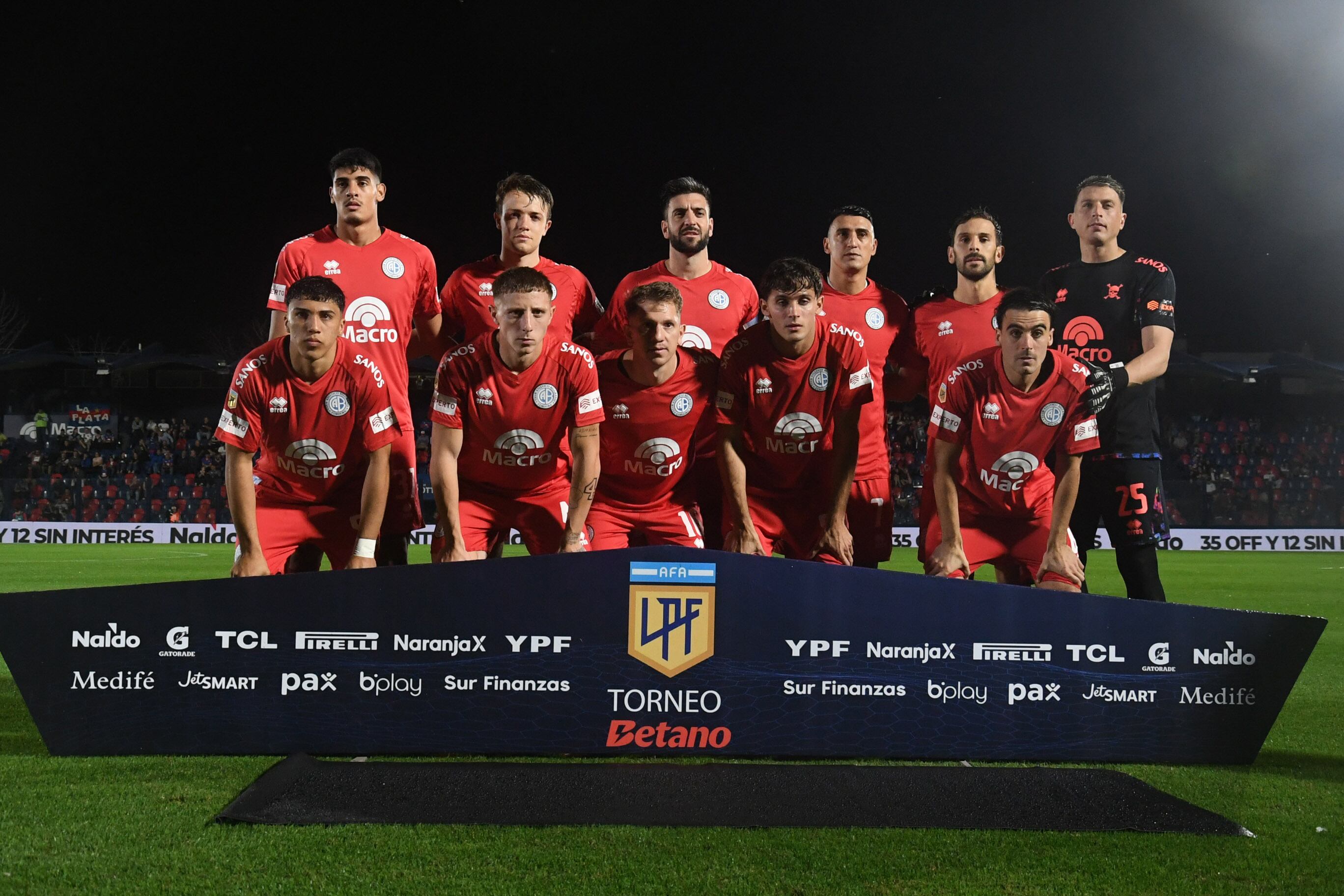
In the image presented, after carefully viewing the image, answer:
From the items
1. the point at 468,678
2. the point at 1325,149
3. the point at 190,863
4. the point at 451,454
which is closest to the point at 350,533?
the point at 451,454

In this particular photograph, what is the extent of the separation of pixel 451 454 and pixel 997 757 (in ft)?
9.45

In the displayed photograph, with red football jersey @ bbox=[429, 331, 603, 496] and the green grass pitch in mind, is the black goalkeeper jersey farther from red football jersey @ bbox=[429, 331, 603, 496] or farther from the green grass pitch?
red football jersey @ bbox=[429, 331, 603, 496]

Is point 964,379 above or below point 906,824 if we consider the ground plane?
above

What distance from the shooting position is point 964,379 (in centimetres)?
546

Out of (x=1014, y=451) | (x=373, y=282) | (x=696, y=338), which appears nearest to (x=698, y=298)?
(x=696, y=338)

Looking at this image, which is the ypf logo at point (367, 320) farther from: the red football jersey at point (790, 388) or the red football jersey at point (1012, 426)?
the red football jersey at point (1012, 426)

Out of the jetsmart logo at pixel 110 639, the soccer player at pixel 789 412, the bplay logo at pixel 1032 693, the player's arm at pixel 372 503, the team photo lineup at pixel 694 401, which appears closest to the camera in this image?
the jetsmart logo at pixel 110 639

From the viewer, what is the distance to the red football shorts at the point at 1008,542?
5512 millimetres

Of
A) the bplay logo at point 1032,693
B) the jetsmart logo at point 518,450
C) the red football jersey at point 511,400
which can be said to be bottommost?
the bplay logo at point 1032,693

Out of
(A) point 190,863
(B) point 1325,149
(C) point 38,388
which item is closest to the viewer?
(A) point 190,863

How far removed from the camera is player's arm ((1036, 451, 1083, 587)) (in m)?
5.27

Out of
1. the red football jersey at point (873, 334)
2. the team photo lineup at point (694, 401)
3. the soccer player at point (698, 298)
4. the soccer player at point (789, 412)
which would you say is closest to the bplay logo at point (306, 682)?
the team photo lineup at point (694, 401)

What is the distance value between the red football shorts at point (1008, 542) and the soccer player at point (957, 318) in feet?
0.77

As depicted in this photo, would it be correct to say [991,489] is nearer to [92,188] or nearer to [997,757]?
[997,757]
